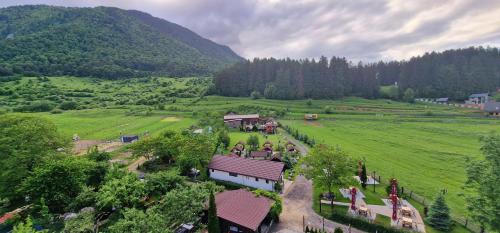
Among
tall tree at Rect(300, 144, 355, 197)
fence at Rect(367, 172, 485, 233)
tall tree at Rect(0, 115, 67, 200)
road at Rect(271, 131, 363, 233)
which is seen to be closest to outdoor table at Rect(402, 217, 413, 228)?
road at Rect(271, 131, 363, 233)

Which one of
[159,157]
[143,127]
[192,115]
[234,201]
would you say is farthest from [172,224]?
[192,115]

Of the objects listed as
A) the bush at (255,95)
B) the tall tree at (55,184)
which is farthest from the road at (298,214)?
the bush at (255,95)

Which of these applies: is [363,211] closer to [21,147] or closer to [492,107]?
[21,147]

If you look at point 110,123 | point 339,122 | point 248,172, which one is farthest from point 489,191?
point 110,123

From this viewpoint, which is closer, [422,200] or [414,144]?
[422,200]

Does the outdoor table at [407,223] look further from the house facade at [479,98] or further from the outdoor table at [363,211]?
the house facade at [479,98]

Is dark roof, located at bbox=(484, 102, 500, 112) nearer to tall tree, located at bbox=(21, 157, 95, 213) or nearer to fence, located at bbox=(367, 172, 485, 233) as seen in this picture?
fence, located at bbox=(367, 172, 485, 233)

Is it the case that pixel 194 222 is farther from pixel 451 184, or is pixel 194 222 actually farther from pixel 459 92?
pixel 459 92
